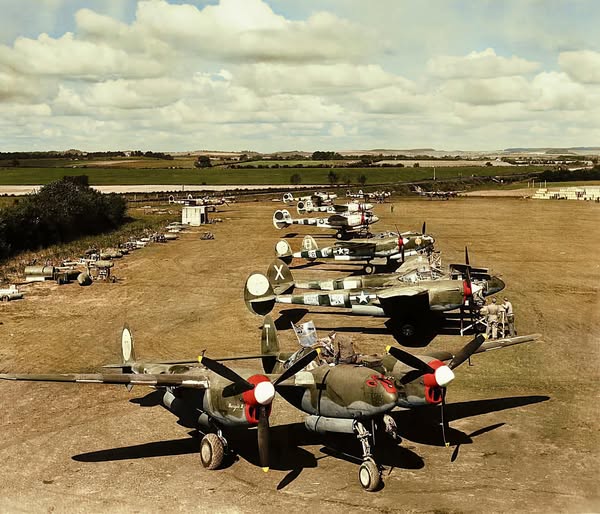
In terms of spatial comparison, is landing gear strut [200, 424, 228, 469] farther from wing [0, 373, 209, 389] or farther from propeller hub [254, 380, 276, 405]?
propeller hub [254, 380, 276, 405]

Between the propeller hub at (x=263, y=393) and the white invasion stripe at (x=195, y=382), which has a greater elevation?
the propeller hub at (x=263, y=393)

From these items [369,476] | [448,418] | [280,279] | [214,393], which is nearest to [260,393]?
[214,393]

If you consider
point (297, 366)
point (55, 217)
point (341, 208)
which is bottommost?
point (297, 366)

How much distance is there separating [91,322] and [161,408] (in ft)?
46.6

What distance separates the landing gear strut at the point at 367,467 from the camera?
15812 millimetres

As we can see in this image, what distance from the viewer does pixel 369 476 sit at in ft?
52.0

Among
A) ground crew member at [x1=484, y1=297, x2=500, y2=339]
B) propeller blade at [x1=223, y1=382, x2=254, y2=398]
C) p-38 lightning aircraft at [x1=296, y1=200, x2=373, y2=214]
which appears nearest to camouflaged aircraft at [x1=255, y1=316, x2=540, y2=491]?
propeller blade at [x1=223, y1=382, x2=254, y2=398]

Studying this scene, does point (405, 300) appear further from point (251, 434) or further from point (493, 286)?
point (251, 434)

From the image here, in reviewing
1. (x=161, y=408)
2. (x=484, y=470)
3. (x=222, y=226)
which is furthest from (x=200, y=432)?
(x=222, y=226)

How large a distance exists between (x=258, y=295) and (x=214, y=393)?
1419cm

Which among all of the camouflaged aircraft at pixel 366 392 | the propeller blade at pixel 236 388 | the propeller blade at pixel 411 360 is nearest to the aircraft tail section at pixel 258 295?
the camouflaged aircraft at pixel 366 392

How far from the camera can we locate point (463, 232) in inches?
2862

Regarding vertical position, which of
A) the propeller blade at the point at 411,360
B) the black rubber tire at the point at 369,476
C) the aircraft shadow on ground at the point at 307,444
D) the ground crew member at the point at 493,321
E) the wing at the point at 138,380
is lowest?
the aircraft shadow on ground at the point at 307,444

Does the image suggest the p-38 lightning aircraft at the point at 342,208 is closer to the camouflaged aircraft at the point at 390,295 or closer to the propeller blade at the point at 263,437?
the camouflaged aircraft at the point at 390,295
